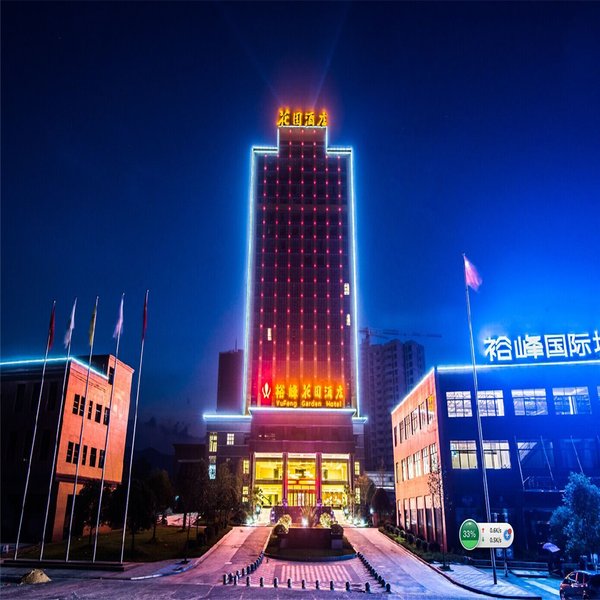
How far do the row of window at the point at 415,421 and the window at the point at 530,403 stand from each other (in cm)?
735

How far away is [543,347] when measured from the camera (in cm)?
4897

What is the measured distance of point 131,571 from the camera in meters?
35.8

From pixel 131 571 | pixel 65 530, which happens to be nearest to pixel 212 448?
pixel 65 530

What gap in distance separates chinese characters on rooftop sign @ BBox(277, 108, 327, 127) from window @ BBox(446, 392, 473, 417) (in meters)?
93.4

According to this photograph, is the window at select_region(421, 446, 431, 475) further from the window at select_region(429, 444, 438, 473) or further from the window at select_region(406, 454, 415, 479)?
the window at select_region(406, 454, 415, 479)

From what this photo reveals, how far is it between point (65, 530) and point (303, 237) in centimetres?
7866

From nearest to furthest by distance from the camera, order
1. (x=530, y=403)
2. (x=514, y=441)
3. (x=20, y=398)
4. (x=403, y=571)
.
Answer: (x=403, y=571) → (x=514, y=441) → (x=530, y=403) → (x=20, y=398)

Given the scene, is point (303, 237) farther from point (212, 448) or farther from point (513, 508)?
point (513, 508)

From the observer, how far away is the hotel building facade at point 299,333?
97188mm

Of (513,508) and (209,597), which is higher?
(513,508)

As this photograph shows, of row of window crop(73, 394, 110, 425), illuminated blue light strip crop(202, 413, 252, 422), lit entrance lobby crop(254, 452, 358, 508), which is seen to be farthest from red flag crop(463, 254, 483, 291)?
illuminated blue light strip crop(202, 413, 252, 422)

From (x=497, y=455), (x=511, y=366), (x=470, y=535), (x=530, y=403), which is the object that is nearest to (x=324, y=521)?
(x=497, y=455)

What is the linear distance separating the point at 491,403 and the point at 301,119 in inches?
3810

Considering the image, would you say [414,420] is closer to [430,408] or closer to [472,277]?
[430,408]
